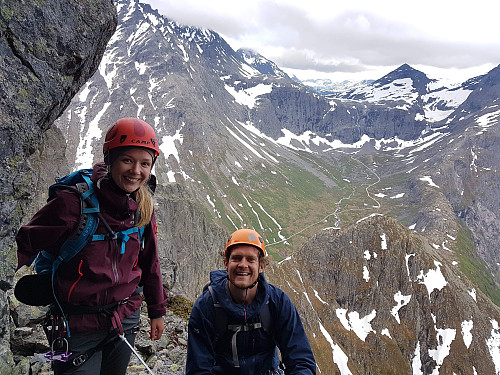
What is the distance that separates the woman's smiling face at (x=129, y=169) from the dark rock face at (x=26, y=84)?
173 centimetres

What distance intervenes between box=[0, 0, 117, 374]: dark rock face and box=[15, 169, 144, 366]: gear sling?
63 centimetres

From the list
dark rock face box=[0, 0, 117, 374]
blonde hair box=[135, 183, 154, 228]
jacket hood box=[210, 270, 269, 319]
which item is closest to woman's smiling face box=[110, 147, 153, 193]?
blonde hair box=[135, 183, 154, 228]

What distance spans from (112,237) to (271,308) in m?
3.11

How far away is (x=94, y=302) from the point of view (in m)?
4.71

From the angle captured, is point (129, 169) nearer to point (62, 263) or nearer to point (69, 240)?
point (69, 240)

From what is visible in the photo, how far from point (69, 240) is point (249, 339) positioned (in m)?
3.50

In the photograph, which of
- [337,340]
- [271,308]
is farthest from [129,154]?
[337,340]

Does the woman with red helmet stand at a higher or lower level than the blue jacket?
higher

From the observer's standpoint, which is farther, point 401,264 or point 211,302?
point 401,264

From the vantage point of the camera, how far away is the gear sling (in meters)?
4.43

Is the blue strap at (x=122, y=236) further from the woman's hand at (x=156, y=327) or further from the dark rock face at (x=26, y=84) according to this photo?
the woman's hand at (x=156, y=327)

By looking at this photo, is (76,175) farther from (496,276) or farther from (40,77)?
(496,276)

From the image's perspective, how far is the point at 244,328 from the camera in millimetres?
5785

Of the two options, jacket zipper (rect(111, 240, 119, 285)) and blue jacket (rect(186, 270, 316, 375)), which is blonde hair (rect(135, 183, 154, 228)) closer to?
jacket zipper (rect(111, 240, 119, 285))
